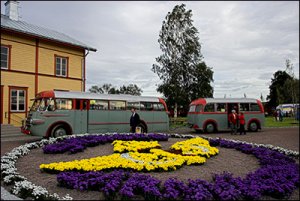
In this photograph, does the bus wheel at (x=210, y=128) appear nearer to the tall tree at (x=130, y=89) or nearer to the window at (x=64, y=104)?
the window at (x=64, y=104)

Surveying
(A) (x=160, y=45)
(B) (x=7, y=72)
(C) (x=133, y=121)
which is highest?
(A) (x=160, y=45)

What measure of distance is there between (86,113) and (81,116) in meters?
0.37

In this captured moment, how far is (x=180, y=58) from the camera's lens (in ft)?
114

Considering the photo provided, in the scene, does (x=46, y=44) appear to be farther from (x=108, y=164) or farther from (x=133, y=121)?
(x=108, y=164)

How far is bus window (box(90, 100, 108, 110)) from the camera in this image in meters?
16.0

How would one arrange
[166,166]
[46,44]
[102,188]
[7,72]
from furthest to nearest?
1. [46,44]
2. [7,72]
3. [166,166]
4. [102,188]

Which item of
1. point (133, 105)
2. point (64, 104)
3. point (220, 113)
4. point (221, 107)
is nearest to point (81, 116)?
point (64, 104)

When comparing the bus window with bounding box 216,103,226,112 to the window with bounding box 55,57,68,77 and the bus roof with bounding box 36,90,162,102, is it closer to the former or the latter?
the bus roof with bounding box 36,90,162,102

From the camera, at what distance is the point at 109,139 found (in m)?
10.9

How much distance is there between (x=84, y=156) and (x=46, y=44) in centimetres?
1758

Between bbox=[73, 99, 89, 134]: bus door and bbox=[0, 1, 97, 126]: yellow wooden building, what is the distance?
276 inches

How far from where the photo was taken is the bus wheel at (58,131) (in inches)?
568

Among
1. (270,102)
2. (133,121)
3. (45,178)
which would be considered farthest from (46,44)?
(270,102)

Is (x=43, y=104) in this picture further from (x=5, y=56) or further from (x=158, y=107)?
(x=5, y=56)
